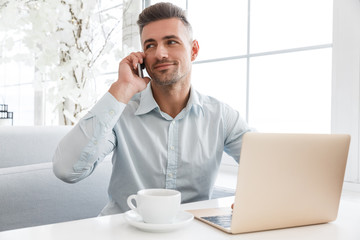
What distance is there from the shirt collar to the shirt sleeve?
0.22 meters

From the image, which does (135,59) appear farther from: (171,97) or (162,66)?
(171,97)

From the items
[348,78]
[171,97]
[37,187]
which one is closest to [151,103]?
[171,97]

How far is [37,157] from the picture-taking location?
1728mm

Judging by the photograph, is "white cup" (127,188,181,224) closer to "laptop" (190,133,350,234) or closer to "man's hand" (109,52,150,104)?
"laptop" (190,133,350,234)

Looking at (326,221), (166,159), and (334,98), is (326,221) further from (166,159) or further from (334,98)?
(334,98)

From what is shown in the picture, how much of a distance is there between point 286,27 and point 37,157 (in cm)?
143

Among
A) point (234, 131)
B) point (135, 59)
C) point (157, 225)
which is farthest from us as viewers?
point (234, 131)

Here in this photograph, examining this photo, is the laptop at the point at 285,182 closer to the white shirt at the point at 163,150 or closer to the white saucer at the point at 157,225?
the white saucer at the point at 157,225

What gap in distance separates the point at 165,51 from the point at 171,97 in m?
0.20

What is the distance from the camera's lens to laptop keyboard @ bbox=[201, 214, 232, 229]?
753 mm

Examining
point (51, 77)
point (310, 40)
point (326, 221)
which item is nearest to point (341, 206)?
point (326, 221)

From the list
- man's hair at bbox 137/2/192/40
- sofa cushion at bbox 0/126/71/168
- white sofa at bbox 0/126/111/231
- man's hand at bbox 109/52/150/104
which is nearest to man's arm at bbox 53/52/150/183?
man's hand at bbox 109/52/150/104

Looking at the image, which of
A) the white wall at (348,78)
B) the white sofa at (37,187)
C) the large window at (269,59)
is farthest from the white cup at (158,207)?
the large window at (269,59)

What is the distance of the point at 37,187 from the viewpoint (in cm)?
138
